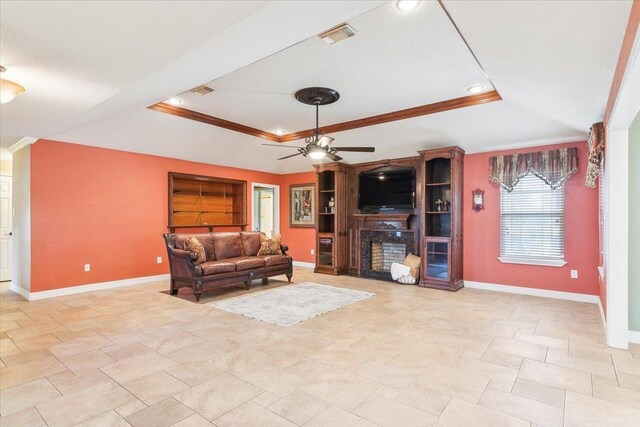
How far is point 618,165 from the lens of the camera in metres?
3.09

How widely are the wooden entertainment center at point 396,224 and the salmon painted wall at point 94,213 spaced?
3.14 meters

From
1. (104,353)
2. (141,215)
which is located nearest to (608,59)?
(104,353)

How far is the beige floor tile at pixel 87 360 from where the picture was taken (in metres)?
2.73

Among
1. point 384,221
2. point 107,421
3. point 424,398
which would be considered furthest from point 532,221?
point 107,421

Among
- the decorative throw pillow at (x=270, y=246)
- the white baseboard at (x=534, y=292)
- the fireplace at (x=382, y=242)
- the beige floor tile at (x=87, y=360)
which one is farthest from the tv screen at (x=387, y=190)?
the beige floor tile at (x=87, y=360)

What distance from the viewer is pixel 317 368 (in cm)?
271

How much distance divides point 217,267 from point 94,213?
7.61 ft

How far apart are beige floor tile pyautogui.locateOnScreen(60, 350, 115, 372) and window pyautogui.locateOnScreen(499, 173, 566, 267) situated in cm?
549

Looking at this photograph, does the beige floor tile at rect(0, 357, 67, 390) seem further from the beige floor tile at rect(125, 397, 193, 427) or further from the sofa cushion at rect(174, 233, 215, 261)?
the sofa cushion at rect(174, 233, 215, 261)

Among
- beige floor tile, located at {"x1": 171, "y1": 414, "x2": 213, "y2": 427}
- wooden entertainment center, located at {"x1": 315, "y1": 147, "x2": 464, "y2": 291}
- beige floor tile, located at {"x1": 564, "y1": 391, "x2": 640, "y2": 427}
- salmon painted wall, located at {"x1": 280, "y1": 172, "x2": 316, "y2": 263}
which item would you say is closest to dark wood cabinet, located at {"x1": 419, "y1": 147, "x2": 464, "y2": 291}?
wooden entertainment center, located at {"x1": 315, "y1": 147, "x2": 464, "y2": 291}

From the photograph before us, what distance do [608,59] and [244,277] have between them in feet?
16.3

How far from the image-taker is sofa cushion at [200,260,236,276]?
4903 millimetres

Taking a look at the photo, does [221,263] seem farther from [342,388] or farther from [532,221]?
[532,221]

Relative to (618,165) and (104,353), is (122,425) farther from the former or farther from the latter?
(618,165)
